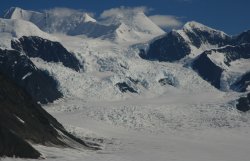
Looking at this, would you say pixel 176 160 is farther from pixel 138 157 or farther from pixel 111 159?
pixel 111 159

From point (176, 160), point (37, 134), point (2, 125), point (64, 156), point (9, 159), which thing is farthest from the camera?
point (176, 160)

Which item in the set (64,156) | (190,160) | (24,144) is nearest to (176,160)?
(190,160)

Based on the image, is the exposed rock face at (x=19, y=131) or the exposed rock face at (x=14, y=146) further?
the exposed rock face at (x=19, y=131)

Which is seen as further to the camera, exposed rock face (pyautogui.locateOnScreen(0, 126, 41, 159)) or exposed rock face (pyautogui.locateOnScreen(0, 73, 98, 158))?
exposed rock face (pyautogui.locateOnScreen(0, 73, 98, 158))

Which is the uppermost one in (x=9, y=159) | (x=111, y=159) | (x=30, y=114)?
(x=30, y=114)

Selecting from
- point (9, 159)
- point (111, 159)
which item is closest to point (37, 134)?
point (111, 159)

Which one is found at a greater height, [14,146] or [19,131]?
[19,131]

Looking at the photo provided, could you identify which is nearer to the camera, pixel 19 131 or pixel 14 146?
pixel 14 146

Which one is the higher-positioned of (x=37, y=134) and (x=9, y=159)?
(x=37, y=134)

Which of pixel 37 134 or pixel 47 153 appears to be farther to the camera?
pixel 37 134

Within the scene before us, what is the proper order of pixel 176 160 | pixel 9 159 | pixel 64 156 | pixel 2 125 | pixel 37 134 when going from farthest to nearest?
pixel 176 160 < pixel 37 134 < pixel 64 156 < pixel 2 125 < pixel 9 159
